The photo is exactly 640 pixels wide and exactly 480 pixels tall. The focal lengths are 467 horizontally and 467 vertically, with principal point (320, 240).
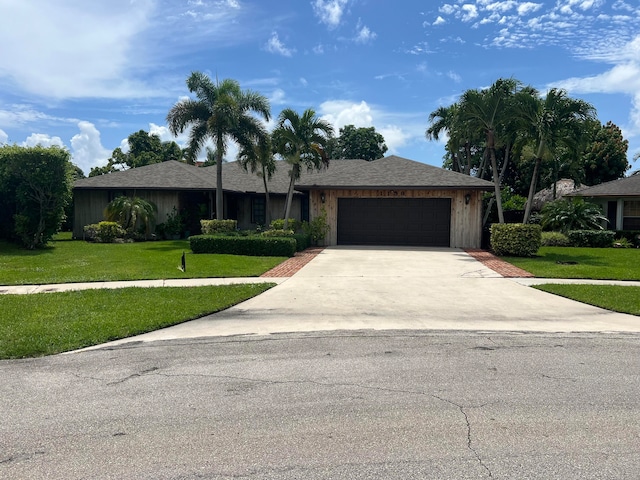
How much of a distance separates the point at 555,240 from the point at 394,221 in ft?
23.7

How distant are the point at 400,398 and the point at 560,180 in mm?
32555

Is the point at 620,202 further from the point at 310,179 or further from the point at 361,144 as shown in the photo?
the point at 361,144

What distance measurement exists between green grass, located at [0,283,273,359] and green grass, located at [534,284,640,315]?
6.56 m

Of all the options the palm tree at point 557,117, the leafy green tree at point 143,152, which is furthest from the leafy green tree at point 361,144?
the palm tree at point 557,117

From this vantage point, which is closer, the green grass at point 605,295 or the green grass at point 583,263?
the green grass at point 605,295

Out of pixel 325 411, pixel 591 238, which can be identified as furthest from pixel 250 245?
pixel 591 238

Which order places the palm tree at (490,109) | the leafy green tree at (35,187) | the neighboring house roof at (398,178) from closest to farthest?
the leafy green tree at (35,187) → the palm tree at (490,109) → the neighboring house roof at (398,178)

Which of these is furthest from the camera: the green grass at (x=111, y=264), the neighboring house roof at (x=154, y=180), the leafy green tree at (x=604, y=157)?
the leafy green tree at (x=604, y=157)

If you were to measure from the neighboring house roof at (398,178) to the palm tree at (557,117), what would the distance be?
3403 millimetres

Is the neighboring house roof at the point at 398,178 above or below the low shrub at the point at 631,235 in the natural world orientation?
above

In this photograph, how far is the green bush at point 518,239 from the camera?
16.8 metres

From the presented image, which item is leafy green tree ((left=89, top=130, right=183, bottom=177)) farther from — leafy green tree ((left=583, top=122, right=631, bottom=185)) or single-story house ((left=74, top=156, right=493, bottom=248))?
leafy green tree ((left=583, top=122, right=631, bottom=185))

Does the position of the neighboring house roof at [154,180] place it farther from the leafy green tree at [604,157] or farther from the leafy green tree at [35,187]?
the leafy green tree at [604,157]

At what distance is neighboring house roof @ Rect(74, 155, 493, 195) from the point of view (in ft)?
66.6
